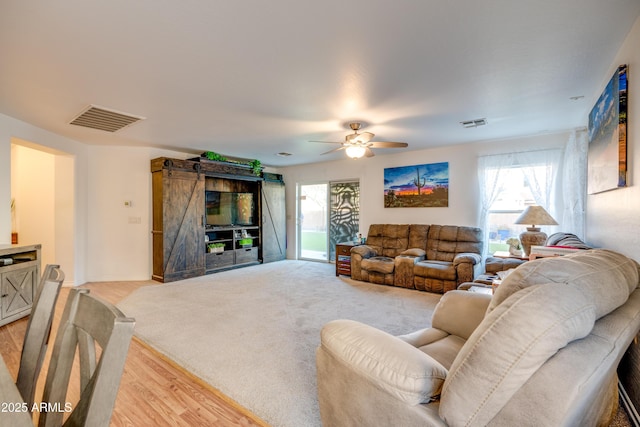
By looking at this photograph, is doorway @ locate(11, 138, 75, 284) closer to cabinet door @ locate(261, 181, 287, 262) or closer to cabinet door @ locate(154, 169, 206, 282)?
cabinet door @ locate(154, 169, 206, 282)

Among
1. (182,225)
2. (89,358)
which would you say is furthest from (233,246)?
(89,358)

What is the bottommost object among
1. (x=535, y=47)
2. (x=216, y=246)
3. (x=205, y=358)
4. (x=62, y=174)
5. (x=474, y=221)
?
(x=205, y=358)

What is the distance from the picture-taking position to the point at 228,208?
21.7ft

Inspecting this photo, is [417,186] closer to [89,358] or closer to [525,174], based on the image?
[525,174]

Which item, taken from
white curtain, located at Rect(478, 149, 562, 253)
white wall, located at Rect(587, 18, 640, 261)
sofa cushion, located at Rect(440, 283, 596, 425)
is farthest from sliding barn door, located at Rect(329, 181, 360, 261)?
sofa cushion, located at Rect(440, 283, 596, 425)

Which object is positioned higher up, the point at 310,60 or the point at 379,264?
the point at 310,60

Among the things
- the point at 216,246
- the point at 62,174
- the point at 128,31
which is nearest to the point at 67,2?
the point at 128,31

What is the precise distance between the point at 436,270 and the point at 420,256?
567mm

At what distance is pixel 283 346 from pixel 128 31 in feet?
8.77

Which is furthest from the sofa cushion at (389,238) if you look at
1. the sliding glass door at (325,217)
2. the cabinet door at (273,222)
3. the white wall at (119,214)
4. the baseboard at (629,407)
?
the white wall at (119,214)

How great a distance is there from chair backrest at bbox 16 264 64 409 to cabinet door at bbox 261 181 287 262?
18.6 feet

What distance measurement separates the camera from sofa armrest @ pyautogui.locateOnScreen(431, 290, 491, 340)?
1817 mm

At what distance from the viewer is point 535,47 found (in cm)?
210

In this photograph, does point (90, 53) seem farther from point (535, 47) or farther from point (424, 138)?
point (424, 138)
